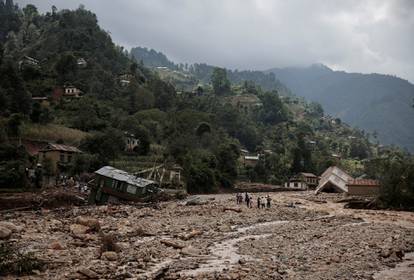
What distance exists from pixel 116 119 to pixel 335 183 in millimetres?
43254

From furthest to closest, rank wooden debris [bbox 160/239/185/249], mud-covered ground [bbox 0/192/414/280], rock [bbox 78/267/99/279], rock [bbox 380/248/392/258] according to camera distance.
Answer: wooden debris [bbox 160/239/185/249] → rock [bbox 380/248/392/258] → mud-covered ground [bbox 0/192/414/280] → rock [bbox 78/267/99/279]

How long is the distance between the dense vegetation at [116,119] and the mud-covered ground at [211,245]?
2180cm

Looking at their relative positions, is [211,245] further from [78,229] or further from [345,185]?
[345,185]

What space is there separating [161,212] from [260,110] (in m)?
137

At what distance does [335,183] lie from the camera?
7844cm

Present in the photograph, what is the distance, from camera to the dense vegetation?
71.8 metres

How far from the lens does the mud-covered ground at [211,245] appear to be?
1895 centimetres

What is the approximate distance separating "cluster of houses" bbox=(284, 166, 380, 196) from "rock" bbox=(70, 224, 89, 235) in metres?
44.4

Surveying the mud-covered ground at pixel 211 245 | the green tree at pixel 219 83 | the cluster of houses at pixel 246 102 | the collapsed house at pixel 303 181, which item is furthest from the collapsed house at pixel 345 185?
the green tree at pixel 219 83

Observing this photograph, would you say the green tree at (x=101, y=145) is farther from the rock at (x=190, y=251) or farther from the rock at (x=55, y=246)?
the rock at (x=190, y=251)

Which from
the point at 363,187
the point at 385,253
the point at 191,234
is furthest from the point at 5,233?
the point at 363,187

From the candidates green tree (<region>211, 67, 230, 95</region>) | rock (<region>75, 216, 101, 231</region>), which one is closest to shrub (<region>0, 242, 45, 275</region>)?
rock (<region>75, 216, 101, 231</region>)

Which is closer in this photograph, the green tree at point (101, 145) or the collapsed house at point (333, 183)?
the green tree at point (101, 145)

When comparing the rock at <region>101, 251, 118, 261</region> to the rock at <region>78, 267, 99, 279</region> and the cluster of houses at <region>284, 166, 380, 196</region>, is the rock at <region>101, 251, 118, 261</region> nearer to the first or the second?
the rock at <region>78, 267, 99, 279</region>
